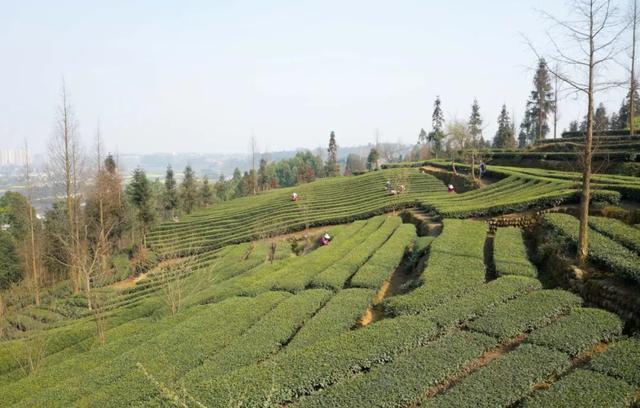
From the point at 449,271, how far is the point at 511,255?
9.15 feet

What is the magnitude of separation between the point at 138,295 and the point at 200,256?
636 cm

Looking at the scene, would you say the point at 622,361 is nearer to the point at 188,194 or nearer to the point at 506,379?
the point at 506,379

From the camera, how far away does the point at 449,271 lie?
43.2 feet

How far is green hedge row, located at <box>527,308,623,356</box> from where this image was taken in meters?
8.47

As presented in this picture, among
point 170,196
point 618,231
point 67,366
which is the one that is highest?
point 618,231

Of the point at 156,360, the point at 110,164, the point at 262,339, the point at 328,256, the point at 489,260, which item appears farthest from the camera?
the point at 110,164

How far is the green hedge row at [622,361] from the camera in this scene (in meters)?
7.23

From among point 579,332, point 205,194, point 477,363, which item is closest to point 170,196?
point 205,194

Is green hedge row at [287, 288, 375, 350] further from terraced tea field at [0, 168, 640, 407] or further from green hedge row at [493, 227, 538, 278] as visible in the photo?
green hedge row at [493, 227, 538, 278]

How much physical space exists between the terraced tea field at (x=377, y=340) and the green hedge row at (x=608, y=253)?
0.17ft

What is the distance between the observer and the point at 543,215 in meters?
17.1

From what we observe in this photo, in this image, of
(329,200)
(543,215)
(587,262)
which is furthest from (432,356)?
(329,200)

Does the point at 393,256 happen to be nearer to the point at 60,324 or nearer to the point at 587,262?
the point at 587,262

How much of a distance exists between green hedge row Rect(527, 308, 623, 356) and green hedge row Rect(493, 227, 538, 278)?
126 inches
